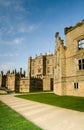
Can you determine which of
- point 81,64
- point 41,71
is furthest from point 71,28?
point 41,71

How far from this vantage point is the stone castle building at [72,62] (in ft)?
84.2

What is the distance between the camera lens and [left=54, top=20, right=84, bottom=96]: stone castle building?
84.2 feet

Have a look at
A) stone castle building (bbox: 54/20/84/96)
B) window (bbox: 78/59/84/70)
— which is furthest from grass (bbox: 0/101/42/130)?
window (bbox: 78/59/84/70)

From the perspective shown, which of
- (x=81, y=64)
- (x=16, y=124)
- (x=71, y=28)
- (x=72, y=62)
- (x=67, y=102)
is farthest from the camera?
(x=71, y=28)

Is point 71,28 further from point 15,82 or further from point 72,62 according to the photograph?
point 15,82

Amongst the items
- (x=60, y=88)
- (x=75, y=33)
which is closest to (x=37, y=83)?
(x=60, y=88)

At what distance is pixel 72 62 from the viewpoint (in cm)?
2759

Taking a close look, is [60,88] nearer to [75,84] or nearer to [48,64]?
[75,84]

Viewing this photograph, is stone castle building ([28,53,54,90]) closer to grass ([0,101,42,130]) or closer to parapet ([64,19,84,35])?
parapet ([64,19,84,35])

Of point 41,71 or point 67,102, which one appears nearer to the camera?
point 67,102

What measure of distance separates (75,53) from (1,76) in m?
51.6

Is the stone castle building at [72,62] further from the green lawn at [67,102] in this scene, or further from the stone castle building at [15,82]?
the stone castle building at [15,82]

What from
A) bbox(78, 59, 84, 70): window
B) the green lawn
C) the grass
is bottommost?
the green lawn

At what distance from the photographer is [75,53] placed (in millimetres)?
27000
